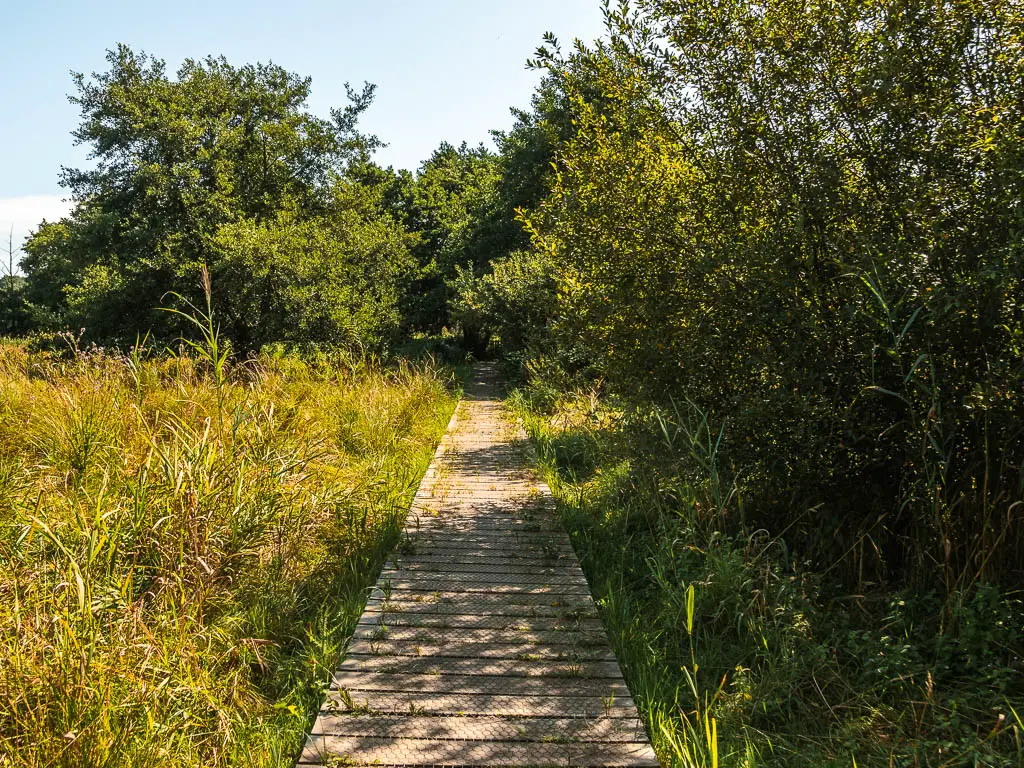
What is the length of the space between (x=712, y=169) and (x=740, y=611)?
9.30ft

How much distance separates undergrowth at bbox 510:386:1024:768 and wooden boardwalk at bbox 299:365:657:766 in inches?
7.8

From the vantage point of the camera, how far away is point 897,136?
12.0ft

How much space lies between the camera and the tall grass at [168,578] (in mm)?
2168

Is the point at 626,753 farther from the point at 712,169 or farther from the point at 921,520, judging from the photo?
the point at 712,169

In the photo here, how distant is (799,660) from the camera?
297 cm

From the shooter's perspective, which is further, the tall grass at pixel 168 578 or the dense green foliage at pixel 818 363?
the dense green foliage at pixel 818 363

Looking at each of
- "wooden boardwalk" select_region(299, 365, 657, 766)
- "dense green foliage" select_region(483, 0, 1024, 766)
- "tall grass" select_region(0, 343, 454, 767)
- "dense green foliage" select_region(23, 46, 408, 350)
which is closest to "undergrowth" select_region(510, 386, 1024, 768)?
"dense green foliage" select_region(483, 0, 1024, 766)

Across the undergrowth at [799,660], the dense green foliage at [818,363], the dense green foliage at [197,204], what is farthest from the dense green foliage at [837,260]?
the dense green foliage at [197,204]

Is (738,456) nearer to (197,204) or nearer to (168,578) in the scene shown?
(168,578)

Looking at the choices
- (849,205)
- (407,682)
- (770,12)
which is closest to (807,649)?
(407,682)

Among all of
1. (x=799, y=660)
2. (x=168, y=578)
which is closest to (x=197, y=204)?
(x=168, y=578)

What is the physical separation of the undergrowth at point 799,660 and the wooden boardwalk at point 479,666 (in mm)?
199

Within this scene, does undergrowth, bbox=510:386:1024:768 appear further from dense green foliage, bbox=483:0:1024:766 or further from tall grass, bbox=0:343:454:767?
tall grass, bbox=0:343:454:767

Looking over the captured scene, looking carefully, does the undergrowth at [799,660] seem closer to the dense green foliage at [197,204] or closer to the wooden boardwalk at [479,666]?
the wooden boardwalk at [479,666]
